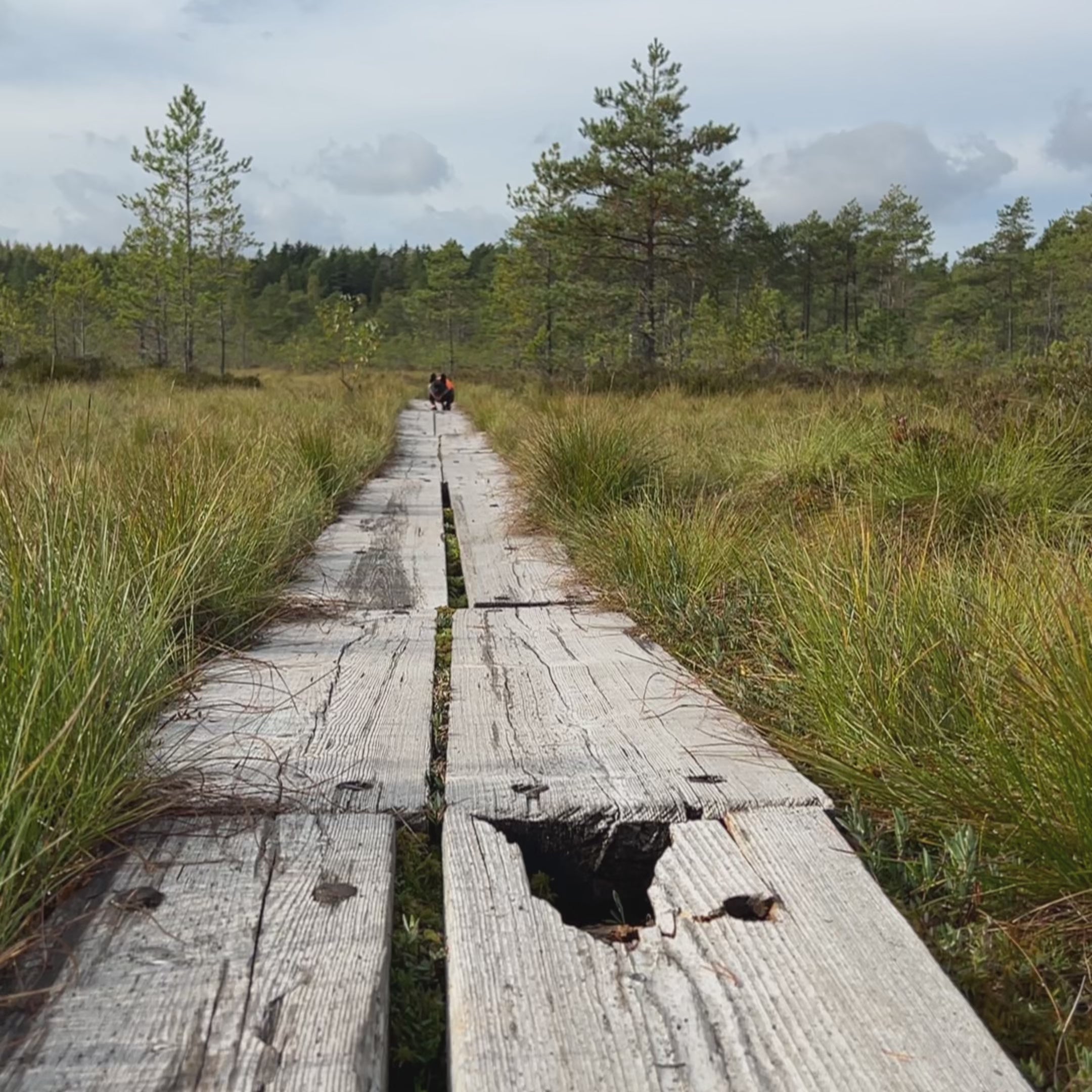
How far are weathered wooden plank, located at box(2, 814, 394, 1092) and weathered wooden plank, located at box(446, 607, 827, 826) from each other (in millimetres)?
250

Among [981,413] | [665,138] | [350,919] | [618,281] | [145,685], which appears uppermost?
[665,138]

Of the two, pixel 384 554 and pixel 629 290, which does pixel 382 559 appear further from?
pixel 629 290

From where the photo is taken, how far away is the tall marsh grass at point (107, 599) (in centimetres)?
105

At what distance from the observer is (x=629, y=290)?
20.2 meters

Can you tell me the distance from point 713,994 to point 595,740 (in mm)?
684

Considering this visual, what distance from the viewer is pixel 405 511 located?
169 inches

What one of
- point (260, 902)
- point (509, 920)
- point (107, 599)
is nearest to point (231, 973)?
point (260, 902)

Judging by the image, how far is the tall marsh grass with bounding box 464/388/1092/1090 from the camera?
1057 mm

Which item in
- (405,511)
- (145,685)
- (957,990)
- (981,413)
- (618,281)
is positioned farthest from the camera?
(618,281)

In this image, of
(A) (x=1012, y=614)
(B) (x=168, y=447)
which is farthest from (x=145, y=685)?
(B) (x=168, y=447)

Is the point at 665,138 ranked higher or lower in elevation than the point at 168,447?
higher

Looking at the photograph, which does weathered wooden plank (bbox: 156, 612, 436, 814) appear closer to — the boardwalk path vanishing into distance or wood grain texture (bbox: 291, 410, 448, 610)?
the boardwalk path vanishing into distance

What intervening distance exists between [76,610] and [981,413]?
4.98 metres

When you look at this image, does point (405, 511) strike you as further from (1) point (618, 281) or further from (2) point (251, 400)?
(1) point (618, 281)
